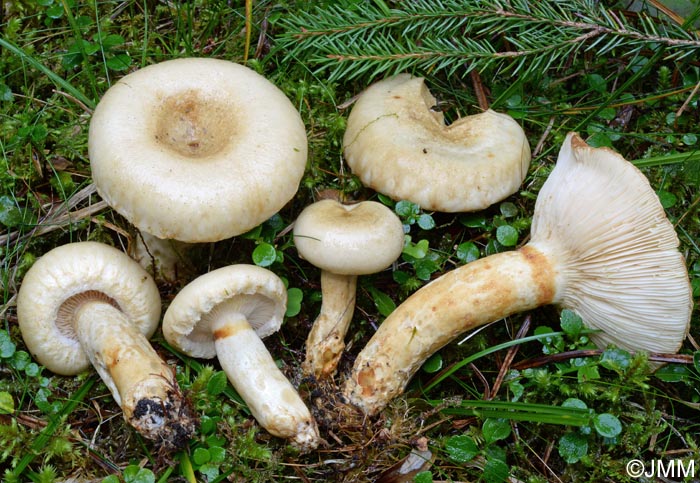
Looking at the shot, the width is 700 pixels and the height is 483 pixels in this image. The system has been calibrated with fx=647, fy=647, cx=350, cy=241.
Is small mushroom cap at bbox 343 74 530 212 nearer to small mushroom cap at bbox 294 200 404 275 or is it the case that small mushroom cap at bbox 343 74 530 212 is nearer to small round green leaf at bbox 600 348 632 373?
small mushroom cap at bbox 294 200 404 275

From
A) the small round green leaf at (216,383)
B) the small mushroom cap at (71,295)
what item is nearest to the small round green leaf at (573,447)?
the small round green leaf at (216,383)

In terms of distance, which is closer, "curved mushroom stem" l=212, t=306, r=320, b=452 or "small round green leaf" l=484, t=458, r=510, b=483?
"small round green leaf" l=484, t=458, r=510, b=483

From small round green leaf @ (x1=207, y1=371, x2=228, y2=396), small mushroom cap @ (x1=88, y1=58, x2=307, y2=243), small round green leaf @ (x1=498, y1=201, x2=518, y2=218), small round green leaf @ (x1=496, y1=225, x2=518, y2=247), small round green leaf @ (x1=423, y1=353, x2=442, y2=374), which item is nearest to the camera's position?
small mushroom cap @ (x1=88, y1=58, x2=307, y2=243)

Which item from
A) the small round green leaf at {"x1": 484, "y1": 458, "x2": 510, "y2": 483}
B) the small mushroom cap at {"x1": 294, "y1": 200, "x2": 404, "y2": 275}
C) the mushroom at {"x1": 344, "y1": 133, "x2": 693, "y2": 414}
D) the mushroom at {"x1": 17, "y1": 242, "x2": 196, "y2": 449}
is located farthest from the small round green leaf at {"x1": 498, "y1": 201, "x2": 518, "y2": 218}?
the mushroom at {"x1": 17, "y1": 242, "x2": 196, "y2": 449}

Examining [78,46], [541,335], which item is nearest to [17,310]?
[78,46]

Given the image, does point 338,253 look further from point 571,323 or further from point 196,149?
point 571,323

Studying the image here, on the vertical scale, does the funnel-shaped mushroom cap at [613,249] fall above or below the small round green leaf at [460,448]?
above

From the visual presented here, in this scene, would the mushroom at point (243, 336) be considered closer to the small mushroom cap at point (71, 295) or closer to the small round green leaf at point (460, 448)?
the small mushroom cap at point (71, 295)

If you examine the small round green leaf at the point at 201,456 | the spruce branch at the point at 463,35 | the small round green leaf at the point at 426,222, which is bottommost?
the small round green leaf at the point at 201,456
